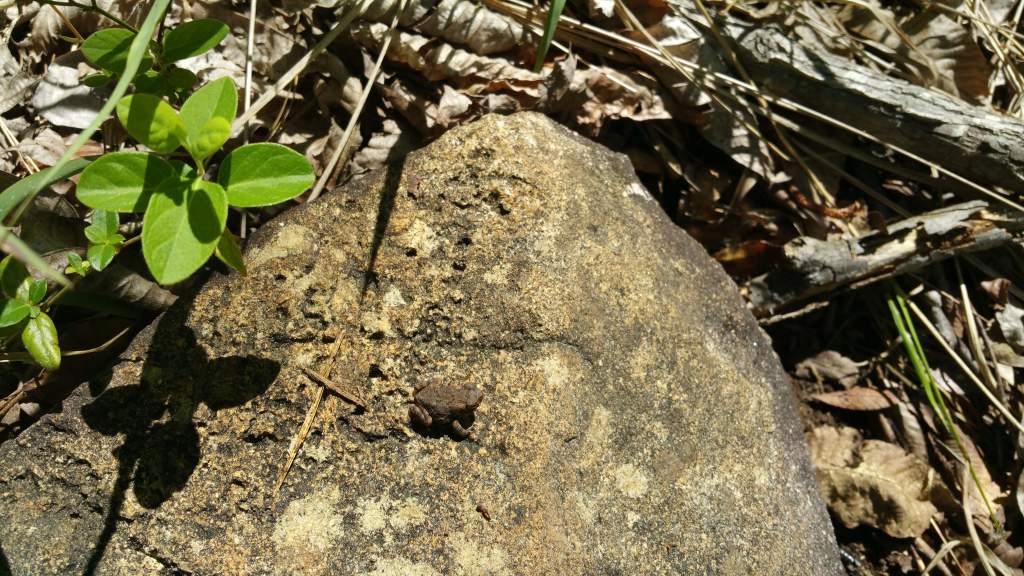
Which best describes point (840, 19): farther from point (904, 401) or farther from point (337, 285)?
point (337, 285)

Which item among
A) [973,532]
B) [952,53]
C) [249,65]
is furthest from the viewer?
[952,53]

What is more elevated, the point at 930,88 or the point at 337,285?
the point at 930,88

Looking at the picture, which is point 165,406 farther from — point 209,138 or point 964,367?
point 964,367

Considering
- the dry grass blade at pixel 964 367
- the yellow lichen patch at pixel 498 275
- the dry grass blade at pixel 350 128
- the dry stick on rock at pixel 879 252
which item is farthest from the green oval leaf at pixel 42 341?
the dry grass blade at pixel 964 367

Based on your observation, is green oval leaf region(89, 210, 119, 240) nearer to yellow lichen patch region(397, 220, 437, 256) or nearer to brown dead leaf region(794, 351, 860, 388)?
yellow lichen patch region(397, 220, 437, 256)

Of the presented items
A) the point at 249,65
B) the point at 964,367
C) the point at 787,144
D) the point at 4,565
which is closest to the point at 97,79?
the point at 249,65

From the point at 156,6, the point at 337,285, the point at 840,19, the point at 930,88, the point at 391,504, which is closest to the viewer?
the point at 156,6

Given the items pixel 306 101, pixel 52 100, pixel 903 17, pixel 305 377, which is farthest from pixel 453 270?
pixel 903 17

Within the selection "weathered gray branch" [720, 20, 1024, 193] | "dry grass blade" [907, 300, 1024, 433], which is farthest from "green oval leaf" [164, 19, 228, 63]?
"dry grass blade" [907, 300, 1024, 433]
